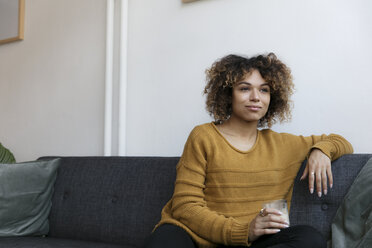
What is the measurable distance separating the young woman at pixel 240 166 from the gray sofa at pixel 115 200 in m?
0.07

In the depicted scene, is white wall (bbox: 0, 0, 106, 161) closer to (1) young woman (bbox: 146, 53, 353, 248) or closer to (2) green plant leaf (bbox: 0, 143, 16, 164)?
(2) green plant leaf (bbox: 0, 143, 16, 164)

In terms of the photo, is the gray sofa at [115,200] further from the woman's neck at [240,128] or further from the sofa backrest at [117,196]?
the woman's neck at [240,128]

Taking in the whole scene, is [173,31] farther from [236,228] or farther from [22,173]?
[236,228]

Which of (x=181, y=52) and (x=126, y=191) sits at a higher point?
(x=181, y=52)

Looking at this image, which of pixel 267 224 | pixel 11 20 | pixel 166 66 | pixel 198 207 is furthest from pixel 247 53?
pixel 11 20

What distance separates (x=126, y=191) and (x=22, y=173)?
1.59 feet

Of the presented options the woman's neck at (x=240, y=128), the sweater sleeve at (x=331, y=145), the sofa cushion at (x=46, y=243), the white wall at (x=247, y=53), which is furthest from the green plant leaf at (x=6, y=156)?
the sweater sleeve at (x=331, y=145)

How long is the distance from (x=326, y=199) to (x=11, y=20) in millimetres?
2314

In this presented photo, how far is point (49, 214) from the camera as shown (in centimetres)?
197

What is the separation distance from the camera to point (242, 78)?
150 centimetres

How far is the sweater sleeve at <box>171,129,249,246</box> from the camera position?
125cm

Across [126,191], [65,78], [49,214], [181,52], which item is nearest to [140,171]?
[126,191]

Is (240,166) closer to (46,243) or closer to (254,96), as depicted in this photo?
(254,96)

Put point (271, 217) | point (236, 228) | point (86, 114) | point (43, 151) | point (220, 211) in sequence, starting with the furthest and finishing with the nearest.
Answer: point (43, 151), point (86, 114), point (220, 211), point (236, 228), point (271, 217)
